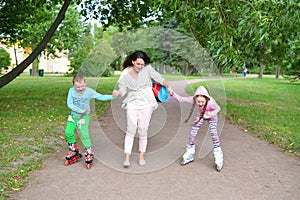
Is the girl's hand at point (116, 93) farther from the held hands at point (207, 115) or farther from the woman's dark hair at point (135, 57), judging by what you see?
the held hands at point (207, 115)

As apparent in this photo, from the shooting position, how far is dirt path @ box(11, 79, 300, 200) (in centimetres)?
431

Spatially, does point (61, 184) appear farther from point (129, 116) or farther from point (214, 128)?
point (214, 128)

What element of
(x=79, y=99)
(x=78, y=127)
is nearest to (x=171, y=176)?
(x=78, y=127)

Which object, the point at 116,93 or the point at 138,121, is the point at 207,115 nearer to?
the point at 138,121

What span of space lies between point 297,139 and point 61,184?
217 inches

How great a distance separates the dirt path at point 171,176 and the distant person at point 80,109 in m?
0.24

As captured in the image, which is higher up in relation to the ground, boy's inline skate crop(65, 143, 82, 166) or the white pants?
the white pants

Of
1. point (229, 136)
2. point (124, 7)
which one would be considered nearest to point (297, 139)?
point (229, 136)

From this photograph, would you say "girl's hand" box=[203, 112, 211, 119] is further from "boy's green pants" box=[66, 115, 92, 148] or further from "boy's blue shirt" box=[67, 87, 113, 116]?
"boy's green pants" box=[66, 115, 92, 148]

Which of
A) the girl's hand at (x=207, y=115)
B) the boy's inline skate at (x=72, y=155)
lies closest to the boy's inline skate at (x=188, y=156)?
the girl's hand at (x=207, y=115)

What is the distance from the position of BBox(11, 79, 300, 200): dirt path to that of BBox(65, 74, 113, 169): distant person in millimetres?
238

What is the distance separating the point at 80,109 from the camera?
5289 millimetres

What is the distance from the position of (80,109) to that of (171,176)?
1.72 metres

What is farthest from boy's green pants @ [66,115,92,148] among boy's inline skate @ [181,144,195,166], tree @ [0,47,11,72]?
tree @ [0,47,11,72]
